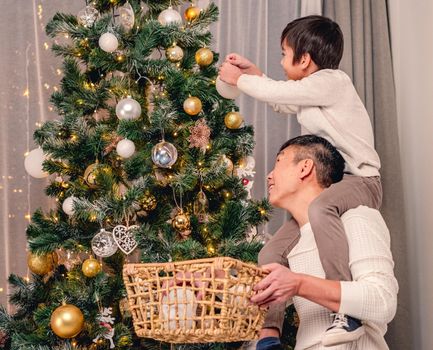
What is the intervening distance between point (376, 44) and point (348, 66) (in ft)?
0.79

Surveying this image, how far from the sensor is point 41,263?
2.20 m

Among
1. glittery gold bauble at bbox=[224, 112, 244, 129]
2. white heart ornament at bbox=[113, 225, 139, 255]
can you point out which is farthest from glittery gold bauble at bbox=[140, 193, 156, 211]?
glittery gold bauble at bbox=[224, 112, 244, 129]

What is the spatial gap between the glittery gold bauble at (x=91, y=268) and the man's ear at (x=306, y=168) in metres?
0.69

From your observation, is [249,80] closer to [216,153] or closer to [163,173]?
[216,153]

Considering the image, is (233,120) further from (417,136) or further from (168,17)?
Answer: (417,136)

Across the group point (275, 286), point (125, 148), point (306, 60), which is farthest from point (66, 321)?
point (306, 60)

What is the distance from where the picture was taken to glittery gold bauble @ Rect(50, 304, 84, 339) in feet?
6.38

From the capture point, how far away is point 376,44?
10.6 feet

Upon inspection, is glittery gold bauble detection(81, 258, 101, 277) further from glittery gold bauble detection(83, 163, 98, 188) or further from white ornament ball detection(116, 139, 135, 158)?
white ornament ball detection(116, 139, 135, 158)

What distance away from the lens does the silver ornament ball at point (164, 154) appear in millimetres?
2057

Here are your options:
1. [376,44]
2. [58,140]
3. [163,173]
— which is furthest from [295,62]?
[376,44]

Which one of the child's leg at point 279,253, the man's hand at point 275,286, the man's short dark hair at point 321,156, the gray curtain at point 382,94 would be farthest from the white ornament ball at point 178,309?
the gray curtain at point 382,94

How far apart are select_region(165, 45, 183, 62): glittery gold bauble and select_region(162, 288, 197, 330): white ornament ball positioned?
1.01 metres

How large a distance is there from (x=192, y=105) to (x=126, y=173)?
0.31m
